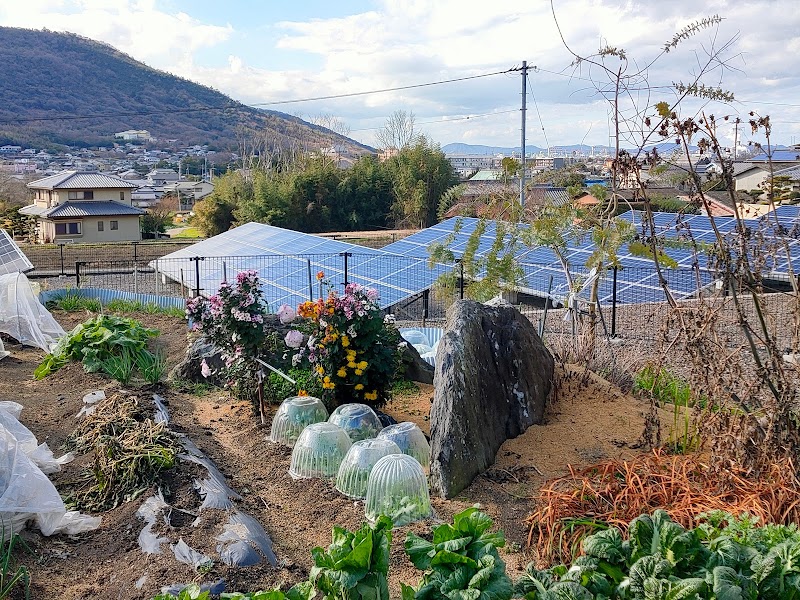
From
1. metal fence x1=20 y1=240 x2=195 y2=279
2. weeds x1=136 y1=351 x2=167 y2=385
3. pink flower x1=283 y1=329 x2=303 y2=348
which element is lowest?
weeds x1=136 y1=351 x2=167 y2=385

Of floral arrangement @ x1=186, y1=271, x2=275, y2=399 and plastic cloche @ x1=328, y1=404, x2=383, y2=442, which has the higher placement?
floral arrangement @ x1=186, y1=271, x2=275, y2=399

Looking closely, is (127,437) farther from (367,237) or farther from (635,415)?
(367,237)

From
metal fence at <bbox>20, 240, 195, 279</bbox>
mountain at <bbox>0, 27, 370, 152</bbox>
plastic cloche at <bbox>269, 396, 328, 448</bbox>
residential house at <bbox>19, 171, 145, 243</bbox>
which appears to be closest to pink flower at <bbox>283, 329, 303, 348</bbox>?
plastic cloche at <bbox>269, 396, 328, 448</bbox>

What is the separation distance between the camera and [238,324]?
638 cm

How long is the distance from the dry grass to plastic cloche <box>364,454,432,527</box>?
0.66 m

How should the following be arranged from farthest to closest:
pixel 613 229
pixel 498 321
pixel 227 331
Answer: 1. pixel 613 229
2. pixel 227 331
3. pixel 498 321

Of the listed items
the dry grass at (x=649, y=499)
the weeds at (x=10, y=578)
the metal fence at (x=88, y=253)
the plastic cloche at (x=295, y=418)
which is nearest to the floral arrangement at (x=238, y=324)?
the plastic cloche at (x=295, y=418)

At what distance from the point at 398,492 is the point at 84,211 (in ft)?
130

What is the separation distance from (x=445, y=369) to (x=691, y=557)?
2.47 m

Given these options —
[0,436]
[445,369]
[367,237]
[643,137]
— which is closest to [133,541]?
[0,436]

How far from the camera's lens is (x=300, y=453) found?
4.95 meters

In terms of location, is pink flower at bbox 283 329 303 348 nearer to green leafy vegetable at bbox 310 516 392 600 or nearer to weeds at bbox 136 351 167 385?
weeds at bbox 136 351 167 385

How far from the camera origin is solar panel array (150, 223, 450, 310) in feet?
42.0

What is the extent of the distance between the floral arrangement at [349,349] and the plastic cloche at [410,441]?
3.51ft
